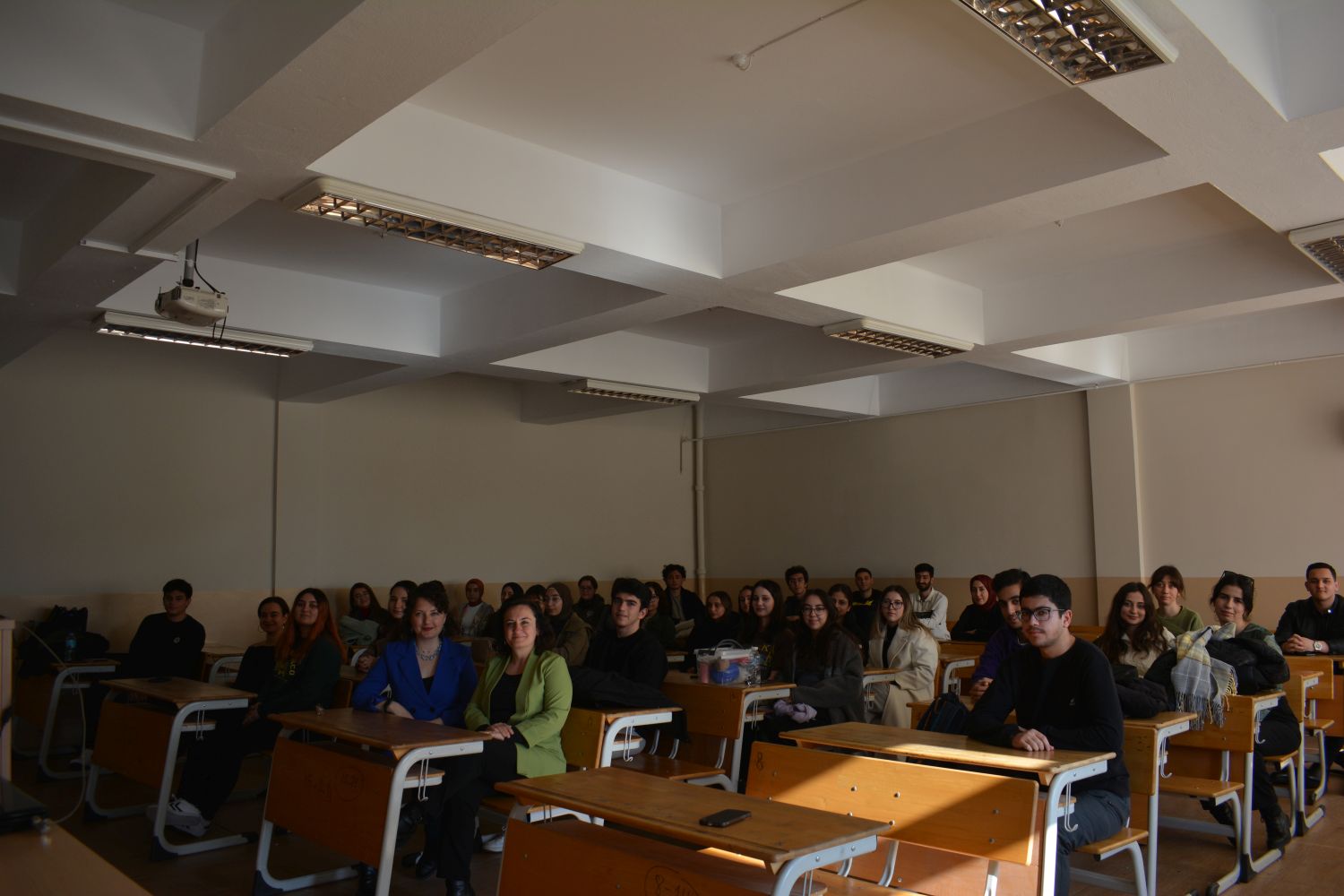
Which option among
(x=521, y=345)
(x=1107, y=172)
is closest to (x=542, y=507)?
(x=521, y=345)

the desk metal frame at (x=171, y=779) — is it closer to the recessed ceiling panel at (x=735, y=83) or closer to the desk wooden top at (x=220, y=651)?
the desk wooden top at (x=220, y=651)

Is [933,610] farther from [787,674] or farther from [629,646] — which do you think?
[629,646]

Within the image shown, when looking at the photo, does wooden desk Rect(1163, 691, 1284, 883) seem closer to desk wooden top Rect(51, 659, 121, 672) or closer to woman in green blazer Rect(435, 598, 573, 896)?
woman in green blazer Rect(435, 598, 573, 896)

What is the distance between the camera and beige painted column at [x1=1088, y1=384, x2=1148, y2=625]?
757cm

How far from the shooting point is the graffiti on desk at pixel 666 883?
7.57ft

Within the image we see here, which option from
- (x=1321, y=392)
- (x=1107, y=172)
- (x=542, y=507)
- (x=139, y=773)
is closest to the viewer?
(x=1107, y=172)

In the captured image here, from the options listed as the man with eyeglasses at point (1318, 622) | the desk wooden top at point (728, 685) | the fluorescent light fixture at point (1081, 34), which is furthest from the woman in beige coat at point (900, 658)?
the fluorescent light fixture at point (1081, 34)

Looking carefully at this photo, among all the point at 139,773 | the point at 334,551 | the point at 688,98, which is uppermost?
the point at 688,98

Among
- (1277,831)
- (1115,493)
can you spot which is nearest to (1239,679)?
(1277,831)

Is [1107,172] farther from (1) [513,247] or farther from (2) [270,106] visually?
(2) [270,106]

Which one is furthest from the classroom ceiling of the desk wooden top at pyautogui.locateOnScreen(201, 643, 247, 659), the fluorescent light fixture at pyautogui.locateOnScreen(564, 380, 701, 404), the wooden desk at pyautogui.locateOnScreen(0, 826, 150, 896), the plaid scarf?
the desk wooden top at pyautogui.locateOnScreen(201, 643, 247, 659)

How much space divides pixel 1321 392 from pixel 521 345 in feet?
17.2

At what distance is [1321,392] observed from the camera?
22.2 ft

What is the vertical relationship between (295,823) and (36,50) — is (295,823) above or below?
below
